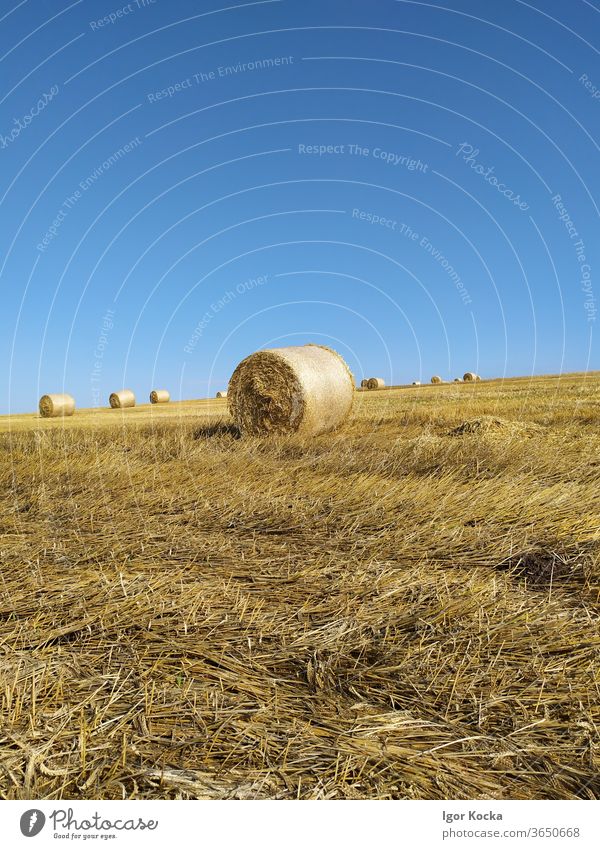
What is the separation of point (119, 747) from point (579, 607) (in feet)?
6.96

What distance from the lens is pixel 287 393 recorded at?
1048 cm

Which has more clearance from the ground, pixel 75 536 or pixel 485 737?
pixel 75 536

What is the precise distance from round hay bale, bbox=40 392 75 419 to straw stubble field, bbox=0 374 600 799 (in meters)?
21.8

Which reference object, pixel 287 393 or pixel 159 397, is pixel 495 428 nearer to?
pixel 287 393

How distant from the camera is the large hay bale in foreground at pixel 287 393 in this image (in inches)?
411

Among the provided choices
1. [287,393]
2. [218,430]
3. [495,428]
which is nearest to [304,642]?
Result: [495,428]

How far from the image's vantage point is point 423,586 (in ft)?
9.25

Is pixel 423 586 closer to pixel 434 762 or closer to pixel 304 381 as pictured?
pixel 434 762

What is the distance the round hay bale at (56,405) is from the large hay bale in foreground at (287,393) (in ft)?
54.3

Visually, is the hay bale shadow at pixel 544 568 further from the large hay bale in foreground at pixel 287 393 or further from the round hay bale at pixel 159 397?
the round hay bale at pixel 159 397

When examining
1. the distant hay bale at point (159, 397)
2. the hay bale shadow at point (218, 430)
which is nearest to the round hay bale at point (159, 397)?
the distant hay bale at point (159, 397)

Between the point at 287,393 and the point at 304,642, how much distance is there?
8314 mm

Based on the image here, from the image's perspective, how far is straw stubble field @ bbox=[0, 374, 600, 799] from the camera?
164 centimetres
